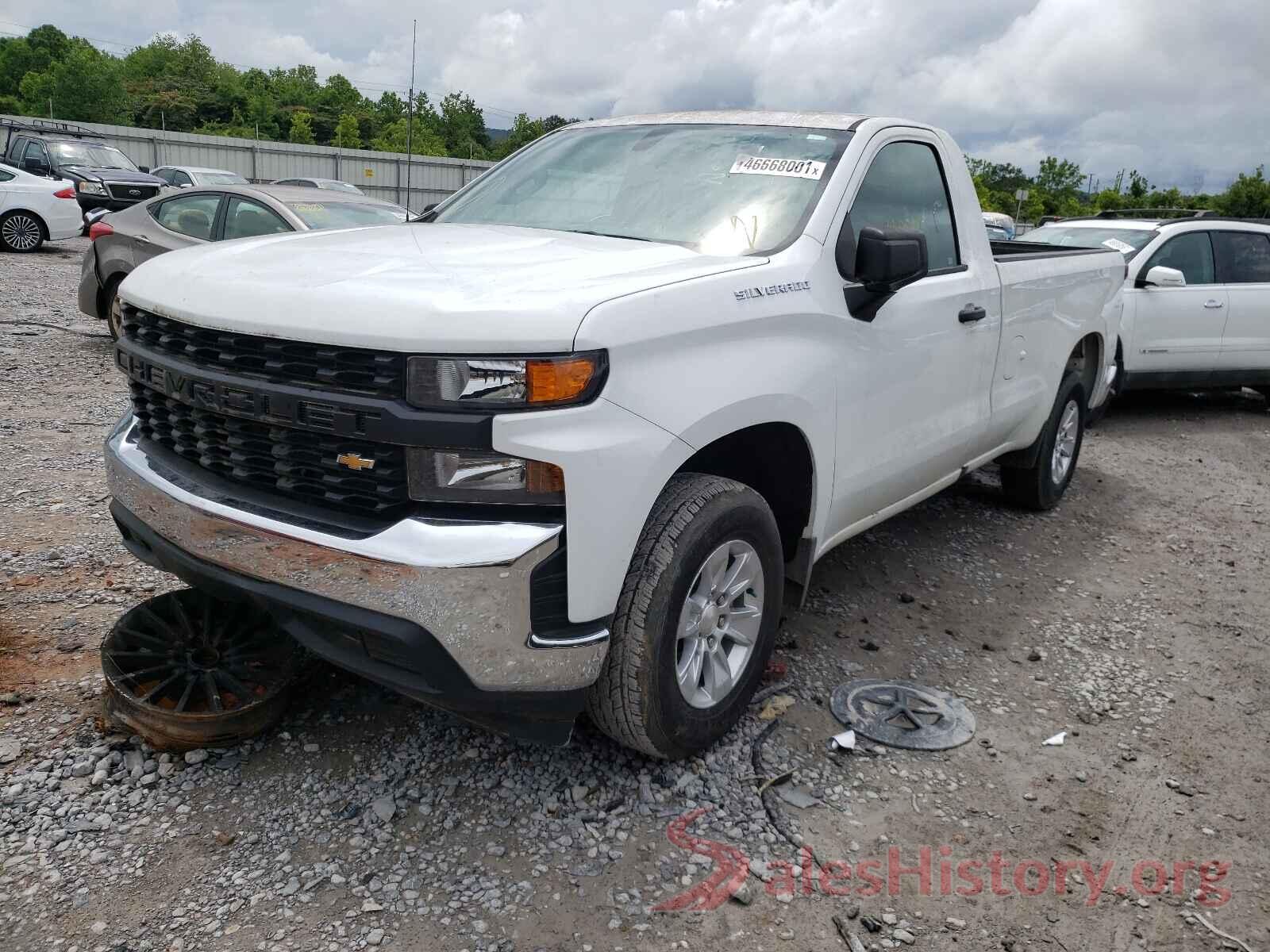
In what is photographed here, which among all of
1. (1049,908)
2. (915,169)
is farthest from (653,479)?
Answer: (915,169)

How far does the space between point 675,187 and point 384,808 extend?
2.26m

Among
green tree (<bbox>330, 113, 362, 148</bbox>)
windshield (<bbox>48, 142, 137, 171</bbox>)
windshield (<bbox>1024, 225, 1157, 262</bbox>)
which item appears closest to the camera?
windshield (<bbox>1024, 225, 1157, 262</bbox>)

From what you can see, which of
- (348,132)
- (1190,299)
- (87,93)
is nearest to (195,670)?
(1190,299)

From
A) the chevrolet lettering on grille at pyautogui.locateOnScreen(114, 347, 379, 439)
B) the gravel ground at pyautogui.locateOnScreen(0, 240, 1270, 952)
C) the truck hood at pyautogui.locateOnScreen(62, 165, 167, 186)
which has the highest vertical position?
the truck hood at pyautogui.locateOnScreen(62, 165, 167, 186)

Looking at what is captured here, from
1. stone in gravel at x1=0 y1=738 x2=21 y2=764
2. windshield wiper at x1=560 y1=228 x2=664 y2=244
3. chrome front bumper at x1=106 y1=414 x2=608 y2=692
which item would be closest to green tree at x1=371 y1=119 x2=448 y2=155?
windshield wiper at x1=560 y1=228 x2=664 y2=244

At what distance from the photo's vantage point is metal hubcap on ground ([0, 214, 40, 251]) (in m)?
16.2

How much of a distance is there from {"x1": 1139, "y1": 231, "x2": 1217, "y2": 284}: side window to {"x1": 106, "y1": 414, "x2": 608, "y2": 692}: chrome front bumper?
8.13 m

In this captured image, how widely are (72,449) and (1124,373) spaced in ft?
26.0

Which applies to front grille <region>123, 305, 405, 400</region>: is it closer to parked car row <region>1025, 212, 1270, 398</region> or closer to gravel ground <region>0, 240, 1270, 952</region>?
gravel ground <region>0, 240, 1270, 952</region>

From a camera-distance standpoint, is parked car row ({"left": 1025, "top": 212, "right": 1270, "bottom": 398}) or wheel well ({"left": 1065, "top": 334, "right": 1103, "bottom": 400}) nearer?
wheel well ({"left": 1065, "top": 334, "right": 1103, "bottom": 400})

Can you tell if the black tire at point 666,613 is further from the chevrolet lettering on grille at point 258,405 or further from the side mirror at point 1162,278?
the side mirror at point 1162,278

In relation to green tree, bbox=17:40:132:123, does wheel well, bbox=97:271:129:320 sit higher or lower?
lower

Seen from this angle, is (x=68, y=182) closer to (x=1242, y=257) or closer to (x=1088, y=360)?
(x=1088, y=360)

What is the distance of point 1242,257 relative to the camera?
9.34 metres
